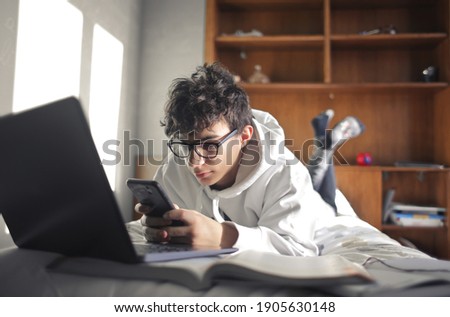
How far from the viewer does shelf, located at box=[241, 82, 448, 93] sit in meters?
2.66

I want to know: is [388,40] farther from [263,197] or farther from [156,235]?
[156,235]

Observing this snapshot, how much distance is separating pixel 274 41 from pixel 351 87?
56 cm

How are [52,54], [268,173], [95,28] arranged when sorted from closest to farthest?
[268,173]
[52,54]
[95,28]

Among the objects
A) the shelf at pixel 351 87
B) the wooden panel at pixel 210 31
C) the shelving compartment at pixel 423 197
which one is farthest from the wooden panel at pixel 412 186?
the wooden panel at pixel 210 31

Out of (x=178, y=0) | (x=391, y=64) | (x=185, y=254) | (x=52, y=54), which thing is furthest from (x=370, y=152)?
(x=185, y=254)

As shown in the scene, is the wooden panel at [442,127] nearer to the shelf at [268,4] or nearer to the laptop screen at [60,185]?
the shelf at [268,4]

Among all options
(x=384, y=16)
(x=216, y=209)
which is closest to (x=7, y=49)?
(x=216, y=209)

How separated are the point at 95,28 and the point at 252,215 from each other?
1.47 m

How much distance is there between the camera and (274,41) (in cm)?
274

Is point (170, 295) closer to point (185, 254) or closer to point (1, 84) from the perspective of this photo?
point (185, 254)

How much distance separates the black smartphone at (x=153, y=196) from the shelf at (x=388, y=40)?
2201mm

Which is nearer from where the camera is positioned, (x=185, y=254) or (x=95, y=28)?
(x=185, y=254)

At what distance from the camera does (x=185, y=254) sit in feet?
2.14

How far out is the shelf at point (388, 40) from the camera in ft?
8.63
